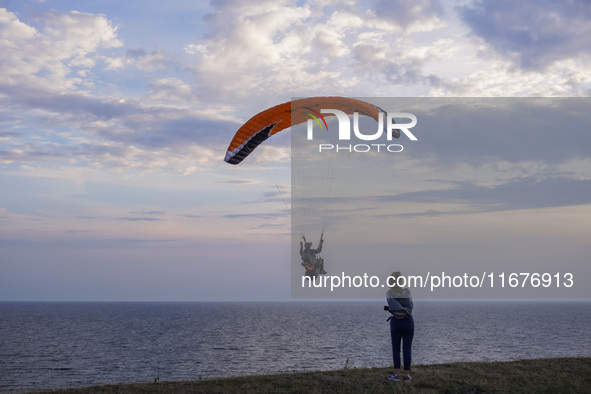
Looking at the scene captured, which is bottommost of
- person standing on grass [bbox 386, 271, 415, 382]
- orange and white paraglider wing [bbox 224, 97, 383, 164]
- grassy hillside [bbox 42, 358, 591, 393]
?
grassy hillside [bbox 42, 358, 591, 393]

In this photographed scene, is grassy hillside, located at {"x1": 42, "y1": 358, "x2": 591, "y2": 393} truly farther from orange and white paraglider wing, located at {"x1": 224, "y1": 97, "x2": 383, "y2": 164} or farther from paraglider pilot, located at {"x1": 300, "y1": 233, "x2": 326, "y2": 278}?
orange and white paraglider wing, located at {"x1": 224, "y1": 97, "x2": 383, "y2": 164}

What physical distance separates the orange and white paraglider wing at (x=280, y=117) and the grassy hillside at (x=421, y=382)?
10.6 metres

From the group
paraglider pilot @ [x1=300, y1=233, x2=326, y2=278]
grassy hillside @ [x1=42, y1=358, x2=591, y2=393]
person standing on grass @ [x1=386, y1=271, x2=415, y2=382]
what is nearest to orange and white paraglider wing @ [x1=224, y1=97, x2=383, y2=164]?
paraglider pilot @ [x1=300, y1=233, x2=326, y2=278]

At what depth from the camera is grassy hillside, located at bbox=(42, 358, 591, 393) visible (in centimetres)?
1161

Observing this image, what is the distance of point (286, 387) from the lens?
12.1 metres

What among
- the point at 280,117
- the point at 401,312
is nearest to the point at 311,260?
the point at 280,117

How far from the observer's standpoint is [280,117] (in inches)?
826

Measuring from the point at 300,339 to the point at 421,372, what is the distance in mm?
66122

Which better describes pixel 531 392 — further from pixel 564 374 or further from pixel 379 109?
pixel 379 109

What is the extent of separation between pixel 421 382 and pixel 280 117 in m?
12.5

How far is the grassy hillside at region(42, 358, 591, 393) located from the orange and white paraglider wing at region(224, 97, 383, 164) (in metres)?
10.6

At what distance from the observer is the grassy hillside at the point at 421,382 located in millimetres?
11609

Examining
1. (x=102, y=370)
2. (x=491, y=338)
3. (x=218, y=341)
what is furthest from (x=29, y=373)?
(x=491, y=338)

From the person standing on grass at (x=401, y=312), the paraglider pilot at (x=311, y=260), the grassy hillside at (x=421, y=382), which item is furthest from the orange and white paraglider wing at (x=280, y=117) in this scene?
the grassy hillside at (x=421, y=382)
